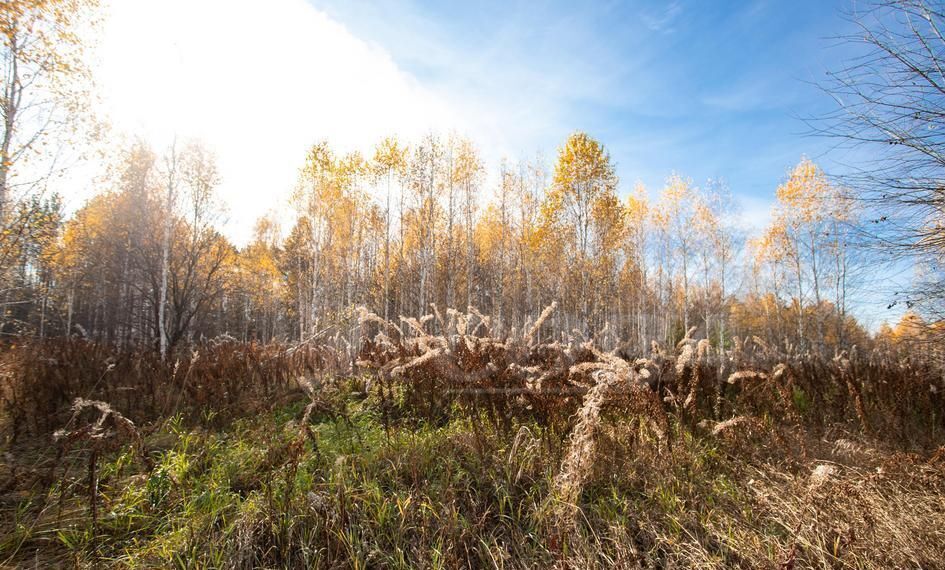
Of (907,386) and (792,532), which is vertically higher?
(907,386)

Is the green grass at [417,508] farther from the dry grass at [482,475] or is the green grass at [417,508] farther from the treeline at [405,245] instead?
the treeline at [405,245]

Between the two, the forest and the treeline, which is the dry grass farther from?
the treeline

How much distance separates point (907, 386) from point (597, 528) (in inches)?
191

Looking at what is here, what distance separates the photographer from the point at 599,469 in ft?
9.06

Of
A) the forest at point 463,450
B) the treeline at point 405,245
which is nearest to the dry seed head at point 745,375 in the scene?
the forest at point 463,450

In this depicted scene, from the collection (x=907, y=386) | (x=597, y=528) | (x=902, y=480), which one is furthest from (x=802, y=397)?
(x=597, y=528)

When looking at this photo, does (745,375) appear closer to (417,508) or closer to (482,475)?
(482,475)

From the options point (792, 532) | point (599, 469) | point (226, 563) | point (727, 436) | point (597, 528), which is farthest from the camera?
point (727, 436)

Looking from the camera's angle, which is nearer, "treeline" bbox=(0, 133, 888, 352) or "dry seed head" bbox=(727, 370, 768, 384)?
"dry seed head" bbox=(727, 370, 768, 384)

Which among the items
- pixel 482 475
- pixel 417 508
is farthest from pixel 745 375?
pixel 417 508

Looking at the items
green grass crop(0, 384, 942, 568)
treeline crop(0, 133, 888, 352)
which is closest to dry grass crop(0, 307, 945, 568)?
green grass crop(0, 384, 942, 568)

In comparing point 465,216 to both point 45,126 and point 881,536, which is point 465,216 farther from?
point 881,536

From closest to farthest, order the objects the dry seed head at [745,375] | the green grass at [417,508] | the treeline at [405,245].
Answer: the green grass at [417,508] → the dry seed head at [745,375] → the treeline at [405,245]

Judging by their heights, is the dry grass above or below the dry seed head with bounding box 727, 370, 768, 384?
below
